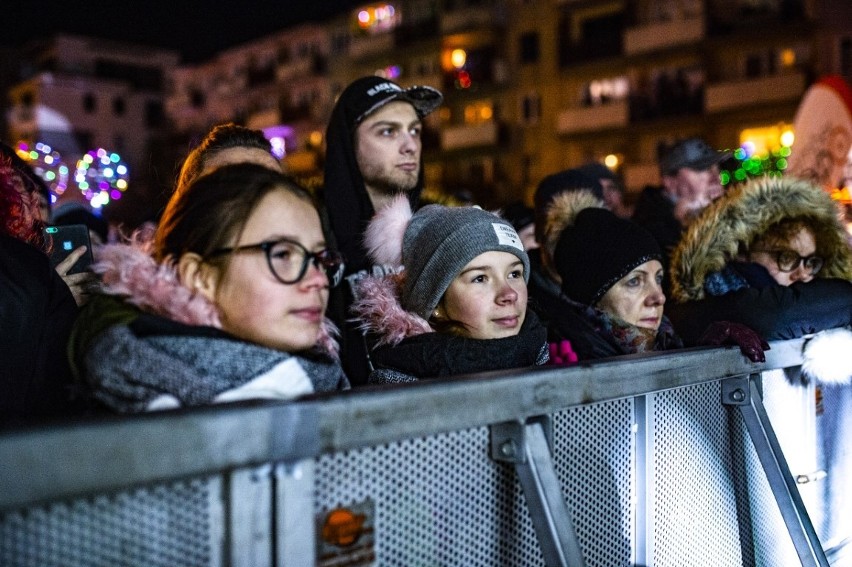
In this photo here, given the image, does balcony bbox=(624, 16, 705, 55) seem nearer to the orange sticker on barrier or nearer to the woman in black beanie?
the woman in black beanie

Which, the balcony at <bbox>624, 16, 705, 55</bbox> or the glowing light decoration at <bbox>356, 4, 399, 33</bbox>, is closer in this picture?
the balcony at <bbox>624, 16, 705, 55</bbox>

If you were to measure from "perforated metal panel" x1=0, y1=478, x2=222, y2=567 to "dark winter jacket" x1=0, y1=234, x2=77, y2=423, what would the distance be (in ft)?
3.17

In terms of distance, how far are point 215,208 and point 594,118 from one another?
32362 mm

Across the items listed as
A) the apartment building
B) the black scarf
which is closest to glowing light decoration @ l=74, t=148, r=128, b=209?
the black scarf

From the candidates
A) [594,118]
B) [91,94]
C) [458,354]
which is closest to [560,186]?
[458,354]

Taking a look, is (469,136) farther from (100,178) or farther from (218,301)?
(218,301)

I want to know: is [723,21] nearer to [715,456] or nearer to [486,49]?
[486,49]

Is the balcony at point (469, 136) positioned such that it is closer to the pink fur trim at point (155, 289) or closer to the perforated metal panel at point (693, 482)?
the perforated metal panel at point (693, 482)

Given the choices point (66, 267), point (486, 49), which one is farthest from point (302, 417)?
point (486, 49)

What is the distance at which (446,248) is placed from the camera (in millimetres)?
3162

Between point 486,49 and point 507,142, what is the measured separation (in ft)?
17.6

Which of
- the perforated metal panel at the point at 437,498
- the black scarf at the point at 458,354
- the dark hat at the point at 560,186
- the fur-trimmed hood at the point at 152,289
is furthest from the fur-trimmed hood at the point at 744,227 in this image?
the fur-trimmed hood at the point at 152,289

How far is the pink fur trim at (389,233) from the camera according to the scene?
3498mm

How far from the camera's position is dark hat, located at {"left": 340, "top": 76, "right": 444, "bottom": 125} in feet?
14.2
